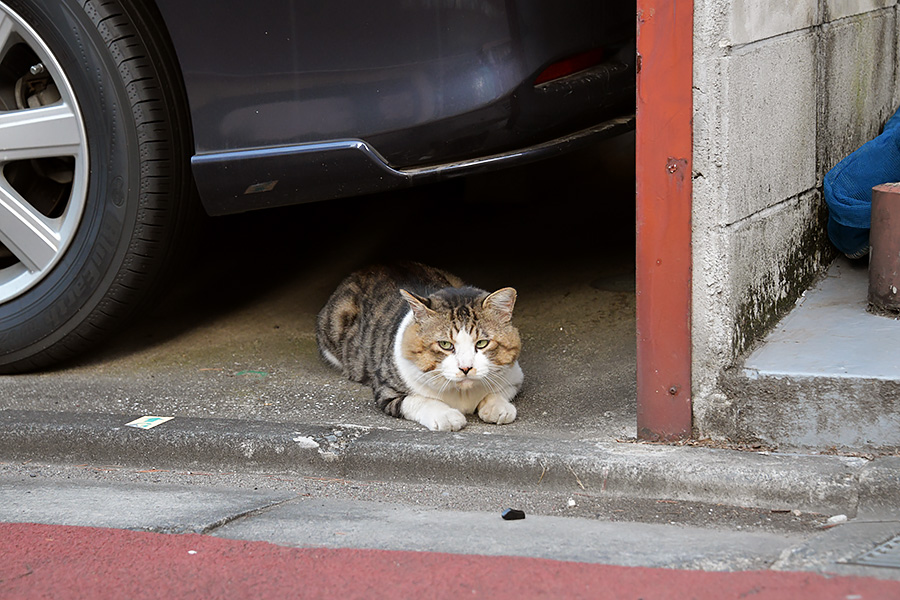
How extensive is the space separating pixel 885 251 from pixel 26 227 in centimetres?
314

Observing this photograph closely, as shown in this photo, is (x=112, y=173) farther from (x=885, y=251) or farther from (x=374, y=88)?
(x=885, y=251)

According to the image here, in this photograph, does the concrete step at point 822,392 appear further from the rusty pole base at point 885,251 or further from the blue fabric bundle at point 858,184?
the blue fabric bundle at point 858,184

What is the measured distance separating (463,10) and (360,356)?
1.44 m

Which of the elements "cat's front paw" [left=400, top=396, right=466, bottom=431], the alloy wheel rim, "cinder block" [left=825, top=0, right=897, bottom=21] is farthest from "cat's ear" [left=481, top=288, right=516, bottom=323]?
the alloy wheel rim

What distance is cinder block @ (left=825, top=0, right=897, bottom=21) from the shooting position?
12.2 feet

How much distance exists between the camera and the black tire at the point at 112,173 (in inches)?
150

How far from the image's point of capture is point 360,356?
163 inches

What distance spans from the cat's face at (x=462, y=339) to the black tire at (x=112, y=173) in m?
1.05

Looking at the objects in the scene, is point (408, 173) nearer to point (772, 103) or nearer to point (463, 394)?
point (463, 394)

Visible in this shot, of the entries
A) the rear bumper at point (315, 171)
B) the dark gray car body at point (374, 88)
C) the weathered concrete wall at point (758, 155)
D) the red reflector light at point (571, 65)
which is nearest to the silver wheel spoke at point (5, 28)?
the dark gray car body at point (374, 88)

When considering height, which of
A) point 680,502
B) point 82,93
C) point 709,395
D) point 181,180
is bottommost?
point 680,502

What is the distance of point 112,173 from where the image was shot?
12.8ft

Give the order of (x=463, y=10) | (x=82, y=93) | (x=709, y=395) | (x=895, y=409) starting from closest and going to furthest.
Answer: (x=895, y=409) < (x=709, y=395) < (x=463, y=10) < (x=82, y=93)

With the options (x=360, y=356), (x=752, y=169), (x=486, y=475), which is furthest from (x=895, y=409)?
(x=360, y=356)
